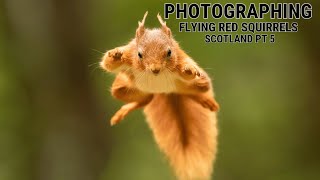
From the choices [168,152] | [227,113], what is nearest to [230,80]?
[227,113]

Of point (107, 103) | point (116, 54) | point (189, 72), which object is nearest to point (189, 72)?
point (189, 72)

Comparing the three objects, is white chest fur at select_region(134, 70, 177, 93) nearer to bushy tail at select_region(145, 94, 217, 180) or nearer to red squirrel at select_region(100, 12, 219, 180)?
red squirrel at select_region(100, 12, 219, 180)

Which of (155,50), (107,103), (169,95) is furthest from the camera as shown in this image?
(107,103)

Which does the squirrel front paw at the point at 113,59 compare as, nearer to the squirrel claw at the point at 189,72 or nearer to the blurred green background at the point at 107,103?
the squirrel claw at the point at 189,72

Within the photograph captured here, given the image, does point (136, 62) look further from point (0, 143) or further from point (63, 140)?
point (0, 143)

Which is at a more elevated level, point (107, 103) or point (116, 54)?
point (116, 54)

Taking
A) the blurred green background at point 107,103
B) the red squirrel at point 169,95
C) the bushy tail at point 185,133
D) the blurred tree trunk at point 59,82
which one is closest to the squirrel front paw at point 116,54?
the red squirrel at point 169,95

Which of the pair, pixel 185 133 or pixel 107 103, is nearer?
pixel 185 133

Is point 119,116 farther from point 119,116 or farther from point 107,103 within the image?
point 107,103
